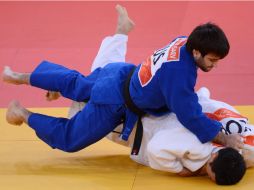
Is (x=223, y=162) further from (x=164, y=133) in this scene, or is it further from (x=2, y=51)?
(x=2, y=51)

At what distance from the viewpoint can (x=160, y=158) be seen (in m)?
3.48

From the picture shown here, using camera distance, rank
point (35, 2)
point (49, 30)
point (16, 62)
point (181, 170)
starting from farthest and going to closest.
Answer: point (35, 2) → point (49, 30) → point (16, 62) → point (181, 170)

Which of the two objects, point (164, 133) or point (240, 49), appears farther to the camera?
point (240, 49)

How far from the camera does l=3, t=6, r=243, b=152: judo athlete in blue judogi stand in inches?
133

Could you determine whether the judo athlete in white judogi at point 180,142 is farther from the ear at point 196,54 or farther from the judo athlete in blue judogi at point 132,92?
the ear at point 196,54

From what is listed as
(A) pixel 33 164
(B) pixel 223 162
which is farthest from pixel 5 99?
(B) pixel 223 162

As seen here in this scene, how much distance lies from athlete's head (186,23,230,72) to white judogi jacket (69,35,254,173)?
17.4 inches

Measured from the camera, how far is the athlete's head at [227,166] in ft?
11.1

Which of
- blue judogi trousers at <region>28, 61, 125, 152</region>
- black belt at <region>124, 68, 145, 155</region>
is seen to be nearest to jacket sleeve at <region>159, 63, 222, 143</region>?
black belt at <region>124, 68, 145, 155</region>

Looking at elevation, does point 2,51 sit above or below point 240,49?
below

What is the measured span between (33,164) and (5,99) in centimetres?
178

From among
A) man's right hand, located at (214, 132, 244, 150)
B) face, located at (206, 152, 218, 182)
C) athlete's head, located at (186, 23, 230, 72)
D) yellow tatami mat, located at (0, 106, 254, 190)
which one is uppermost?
athlete's head, located at (186, 23, 230, 72)

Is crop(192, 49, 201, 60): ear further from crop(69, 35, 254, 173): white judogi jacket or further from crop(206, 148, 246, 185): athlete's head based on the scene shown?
crop(206, 148, 246, 185): athlete's head

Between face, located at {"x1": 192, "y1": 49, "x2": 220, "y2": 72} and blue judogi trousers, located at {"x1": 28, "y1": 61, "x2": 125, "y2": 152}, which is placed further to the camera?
blue judogi trousers, located at {"x1": 28, "y1": 61, "x2": 125, "y2": 152}
